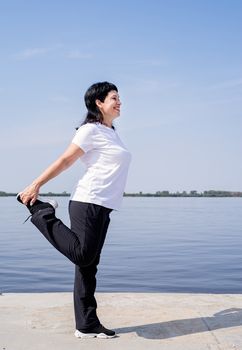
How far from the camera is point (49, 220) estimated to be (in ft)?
13.6

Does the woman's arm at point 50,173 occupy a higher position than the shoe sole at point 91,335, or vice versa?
the woman's arm at point 50,173

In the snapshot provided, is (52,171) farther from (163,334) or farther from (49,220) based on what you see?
(163,334)

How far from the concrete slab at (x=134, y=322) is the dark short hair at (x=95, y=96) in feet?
5.39

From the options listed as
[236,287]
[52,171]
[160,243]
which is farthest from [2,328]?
[160,243]

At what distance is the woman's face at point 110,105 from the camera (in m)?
4.37

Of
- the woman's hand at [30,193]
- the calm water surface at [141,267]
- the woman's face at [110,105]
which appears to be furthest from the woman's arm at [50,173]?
the calm water surface at [141,267]

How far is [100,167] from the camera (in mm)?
4207

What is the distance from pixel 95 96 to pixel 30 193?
35.7 inches

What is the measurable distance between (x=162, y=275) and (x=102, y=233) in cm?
971

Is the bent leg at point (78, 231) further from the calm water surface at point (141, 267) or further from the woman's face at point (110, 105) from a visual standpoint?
the calm water surface at point (141, 267)

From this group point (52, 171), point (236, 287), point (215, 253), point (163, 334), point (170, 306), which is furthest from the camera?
point (215, 253)

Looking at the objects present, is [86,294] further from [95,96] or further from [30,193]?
[95,96]

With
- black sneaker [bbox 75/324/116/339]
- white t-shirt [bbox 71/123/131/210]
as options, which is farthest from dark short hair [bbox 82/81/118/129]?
black sneaker [bbox 75/324/116/339]

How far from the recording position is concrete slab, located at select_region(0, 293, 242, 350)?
4.11m
